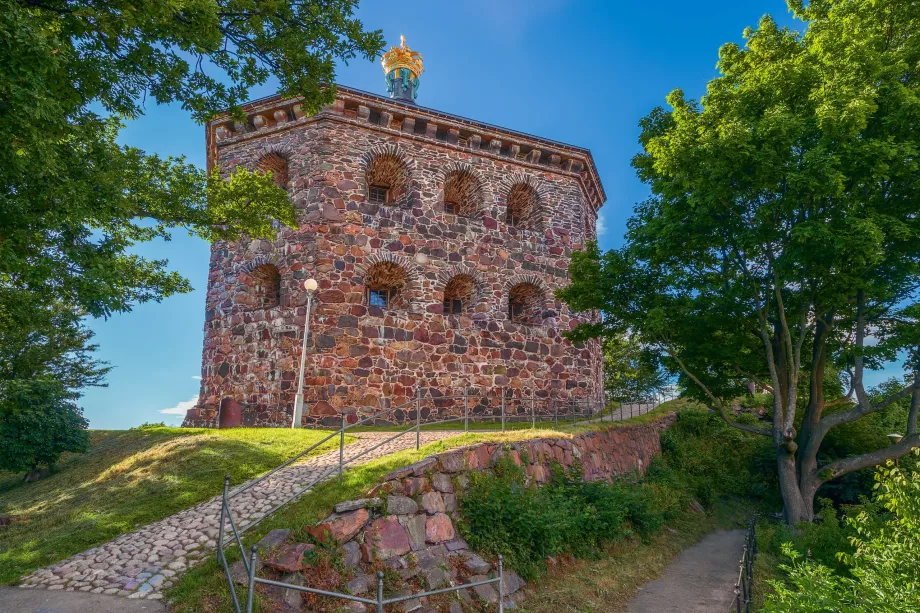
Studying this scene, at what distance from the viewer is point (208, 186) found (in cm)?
1134

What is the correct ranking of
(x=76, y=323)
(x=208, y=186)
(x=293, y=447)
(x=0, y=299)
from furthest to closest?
(x=76, y=323) < (x=208, y=186) < (x=293, y=447) < (x=0, y=299)

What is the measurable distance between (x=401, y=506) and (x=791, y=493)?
9.47 meters

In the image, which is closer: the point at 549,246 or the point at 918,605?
the point at 918,605

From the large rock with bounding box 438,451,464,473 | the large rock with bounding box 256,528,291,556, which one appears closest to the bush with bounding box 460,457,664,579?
the large rock with bounding box 438,451,464,473

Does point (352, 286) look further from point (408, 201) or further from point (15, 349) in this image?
point (15, 349)

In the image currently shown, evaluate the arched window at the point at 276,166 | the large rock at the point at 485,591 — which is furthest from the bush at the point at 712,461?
the arched window at the point at 276,166

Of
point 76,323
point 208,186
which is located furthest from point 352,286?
point 76,323

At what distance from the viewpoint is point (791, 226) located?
35.8 ft

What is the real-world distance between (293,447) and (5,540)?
434 cm

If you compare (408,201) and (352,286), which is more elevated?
(408,201)

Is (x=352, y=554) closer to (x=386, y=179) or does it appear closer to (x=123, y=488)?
(x=123, y=488)

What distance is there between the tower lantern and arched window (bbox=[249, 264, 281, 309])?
1102 centimetres

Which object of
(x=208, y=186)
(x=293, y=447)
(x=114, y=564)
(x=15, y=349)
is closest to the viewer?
(x=114, y=564)

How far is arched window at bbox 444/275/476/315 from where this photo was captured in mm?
16953
